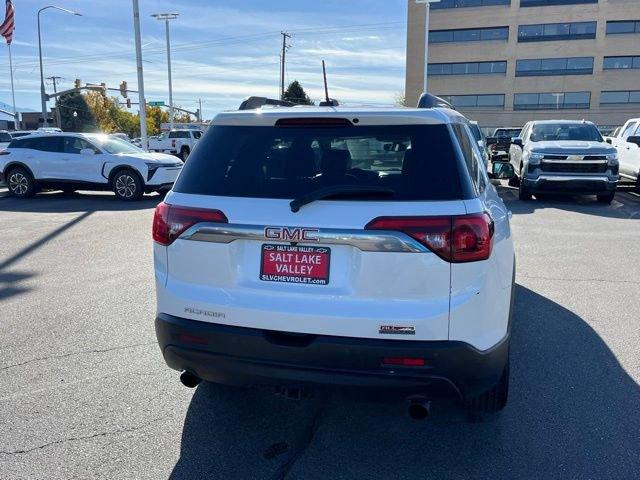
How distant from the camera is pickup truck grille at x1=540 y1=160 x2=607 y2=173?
487 inches

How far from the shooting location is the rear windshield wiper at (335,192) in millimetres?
2629

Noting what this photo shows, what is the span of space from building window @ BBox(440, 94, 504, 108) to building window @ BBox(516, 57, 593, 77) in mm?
2849

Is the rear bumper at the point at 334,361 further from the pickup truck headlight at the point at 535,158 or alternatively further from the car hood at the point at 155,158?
the car hood at the point at 155,158

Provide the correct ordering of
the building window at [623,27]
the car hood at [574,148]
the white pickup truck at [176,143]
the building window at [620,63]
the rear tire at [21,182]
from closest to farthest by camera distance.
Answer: the car hood at [574,148]
the rear tire at [21,182]
the white pickup truck at [176,143]
the building window at [623,27]
the building window at [620,63]

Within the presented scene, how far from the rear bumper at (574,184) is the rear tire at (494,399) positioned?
10.3m

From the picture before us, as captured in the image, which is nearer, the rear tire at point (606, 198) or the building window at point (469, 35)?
the rear tire at point (606, 198)

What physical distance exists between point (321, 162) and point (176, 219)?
84 centimetres

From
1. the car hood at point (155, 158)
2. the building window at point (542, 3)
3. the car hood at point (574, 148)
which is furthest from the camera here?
the building window at point (542, 3)

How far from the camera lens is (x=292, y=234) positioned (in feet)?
8.73

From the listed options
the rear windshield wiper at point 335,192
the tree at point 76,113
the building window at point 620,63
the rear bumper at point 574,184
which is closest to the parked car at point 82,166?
the rear bumper at point 574,184

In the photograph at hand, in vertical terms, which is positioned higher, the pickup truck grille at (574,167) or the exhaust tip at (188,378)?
the pickup truck grille at (574,167)

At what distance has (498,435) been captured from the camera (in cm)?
321

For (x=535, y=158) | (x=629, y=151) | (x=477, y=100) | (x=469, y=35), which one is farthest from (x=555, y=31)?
(x=535, y=158)

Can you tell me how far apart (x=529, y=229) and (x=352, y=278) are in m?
7.98
